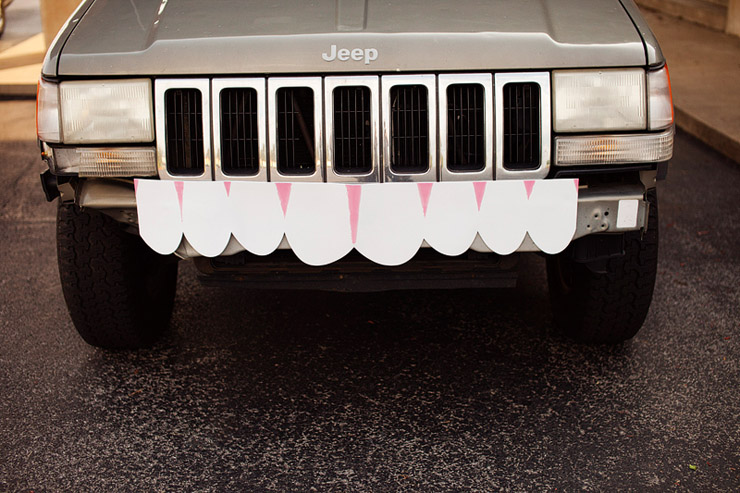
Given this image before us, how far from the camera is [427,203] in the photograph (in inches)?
111

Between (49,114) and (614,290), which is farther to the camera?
(614,290)

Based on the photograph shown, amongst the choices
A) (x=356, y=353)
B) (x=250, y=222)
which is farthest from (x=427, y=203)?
(x=356, y=353)

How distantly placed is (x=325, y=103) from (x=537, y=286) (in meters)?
1.79

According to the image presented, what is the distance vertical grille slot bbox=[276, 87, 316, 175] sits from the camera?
9.57 feet

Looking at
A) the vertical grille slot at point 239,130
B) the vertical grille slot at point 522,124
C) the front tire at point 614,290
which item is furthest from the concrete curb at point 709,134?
the vertical grille slot at point 239,130

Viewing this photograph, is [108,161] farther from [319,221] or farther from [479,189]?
[479,189]

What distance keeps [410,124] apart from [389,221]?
13.3 inches

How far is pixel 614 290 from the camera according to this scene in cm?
334

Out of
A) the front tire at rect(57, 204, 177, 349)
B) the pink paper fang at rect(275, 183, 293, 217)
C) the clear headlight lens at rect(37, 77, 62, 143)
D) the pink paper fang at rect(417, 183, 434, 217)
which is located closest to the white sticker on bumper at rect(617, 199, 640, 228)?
the pink paper fang at rect(417, 183, 434, 217)

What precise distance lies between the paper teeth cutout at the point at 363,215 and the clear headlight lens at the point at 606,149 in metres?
0.11

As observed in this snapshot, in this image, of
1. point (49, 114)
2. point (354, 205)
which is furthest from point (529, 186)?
point (49, 114)

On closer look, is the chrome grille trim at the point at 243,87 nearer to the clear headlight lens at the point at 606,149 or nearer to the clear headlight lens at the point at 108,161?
the clear headlight lens at the point at 108,161

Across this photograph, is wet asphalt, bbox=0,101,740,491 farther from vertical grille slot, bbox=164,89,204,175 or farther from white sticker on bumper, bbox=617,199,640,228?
vertical grille slot, bbox=164,89,204,175

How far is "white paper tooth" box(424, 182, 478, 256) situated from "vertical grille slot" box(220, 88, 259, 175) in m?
0.61
